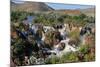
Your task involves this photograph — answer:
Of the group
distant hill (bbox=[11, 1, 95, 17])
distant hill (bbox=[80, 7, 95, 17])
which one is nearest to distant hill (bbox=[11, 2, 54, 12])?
distant hill (bbox=[11, 1, 95, 17])

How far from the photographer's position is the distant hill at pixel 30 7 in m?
1.94

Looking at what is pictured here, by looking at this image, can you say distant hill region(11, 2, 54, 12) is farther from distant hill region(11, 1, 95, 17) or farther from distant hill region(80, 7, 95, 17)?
distant hill region(80, 7, 95, 17)

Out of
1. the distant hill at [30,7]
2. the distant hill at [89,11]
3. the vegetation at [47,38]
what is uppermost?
the distant hill at [30,7]

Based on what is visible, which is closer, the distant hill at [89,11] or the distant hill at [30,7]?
the distant hill at [30,7]

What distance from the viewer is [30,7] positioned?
201 cm

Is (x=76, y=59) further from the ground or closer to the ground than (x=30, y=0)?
closer to the ground

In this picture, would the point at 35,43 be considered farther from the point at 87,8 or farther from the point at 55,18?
the point at 87,8

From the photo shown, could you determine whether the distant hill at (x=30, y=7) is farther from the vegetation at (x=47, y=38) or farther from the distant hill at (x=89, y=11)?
the distant hill at (x=89, y=11)

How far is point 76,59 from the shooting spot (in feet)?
7.12

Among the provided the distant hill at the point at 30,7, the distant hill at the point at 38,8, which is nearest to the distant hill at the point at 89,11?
the distant hill at the point at 38,8

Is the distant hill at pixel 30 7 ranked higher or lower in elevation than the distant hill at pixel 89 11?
higher

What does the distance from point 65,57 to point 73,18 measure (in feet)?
1.48
